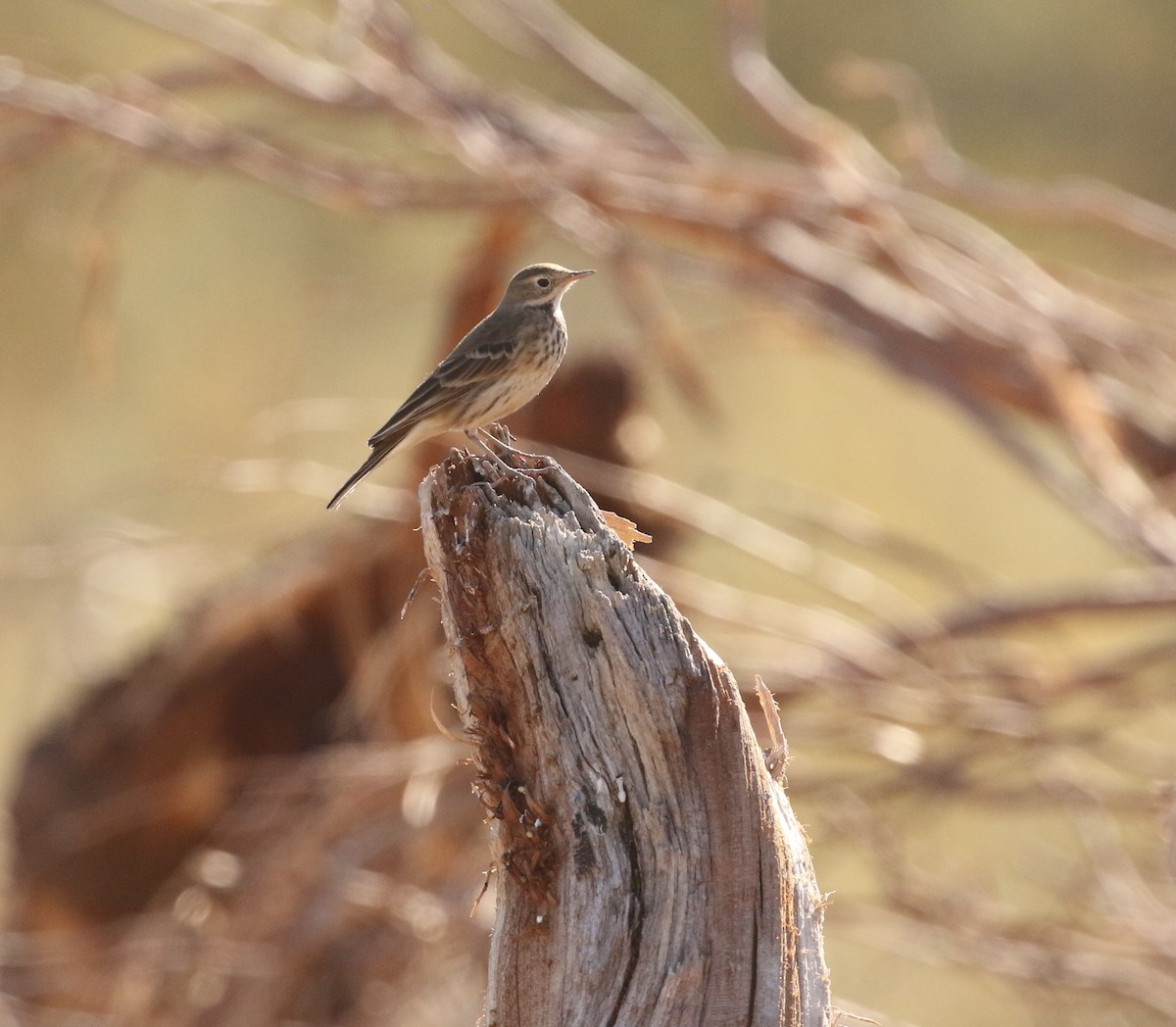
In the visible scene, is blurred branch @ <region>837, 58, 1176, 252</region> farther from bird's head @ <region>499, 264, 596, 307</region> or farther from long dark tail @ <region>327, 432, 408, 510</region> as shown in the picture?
long dark tail @ <region>327, 432, 408, 510</region>

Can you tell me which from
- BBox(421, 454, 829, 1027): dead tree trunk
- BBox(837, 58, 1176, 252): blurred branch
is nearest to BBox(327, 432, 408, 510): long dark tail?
BBox(421, 454, 829, 1027): dead tree trunk

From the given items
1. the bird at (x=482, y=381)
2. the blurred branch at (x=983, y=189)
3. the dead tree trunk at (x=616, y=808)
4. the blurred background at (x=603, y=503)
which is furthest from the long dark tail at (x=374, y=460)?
the blurred branch at (x=983, y=189)

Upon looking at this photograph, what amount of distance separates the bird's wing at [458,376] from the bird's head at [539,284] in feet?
1.13

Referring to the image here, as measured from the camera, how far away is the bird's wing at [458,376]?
4.10m

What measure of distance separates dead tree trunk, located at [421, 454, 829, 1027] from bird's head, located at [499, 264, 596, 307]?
2.21 metres

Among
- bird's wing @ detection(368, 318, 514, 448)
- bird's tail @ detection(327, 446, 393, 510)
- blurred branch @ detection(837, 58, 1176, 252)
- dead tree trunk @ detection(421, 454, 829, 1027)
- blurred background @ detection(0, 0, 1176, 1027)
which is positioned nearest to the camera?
dead tree trunk @ detection(421, 454, 829, 1027)

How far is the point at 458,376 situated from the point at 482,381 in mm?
64

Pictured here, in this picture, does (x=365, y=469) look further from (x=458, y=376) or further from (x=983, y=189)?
(x=983, y=189)

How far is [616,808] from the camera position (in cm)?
248

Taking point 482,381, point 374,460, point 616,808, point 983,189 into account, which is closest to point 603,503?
point 983,189

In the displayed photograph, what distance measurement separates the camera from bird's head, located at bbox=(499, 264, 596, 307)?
4734 mm

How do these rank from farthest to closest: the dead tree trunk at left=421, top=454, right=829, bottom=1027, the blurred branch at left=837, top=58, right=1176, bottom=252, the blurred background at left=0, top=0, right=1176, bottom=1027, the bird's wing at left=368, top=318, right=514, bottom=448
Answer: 1. the blurred branch at left=837, top=58, right=1176, bottom=252
2. the blurred background at left=0, top=0, right=1176, bottom=1027
3. the bird's wing at left=368, top=318, right=514, bottom=448
4. the dead tree trunk at left=421, top=454, right=829, bottom=1027

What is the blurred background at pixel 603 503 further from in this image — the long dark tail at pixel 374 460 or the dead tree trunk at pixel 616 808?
the dead tree trunk at pixel 616 808

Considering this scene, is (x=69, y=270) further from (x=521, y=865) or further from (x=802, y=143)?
(x=521, y=865)
